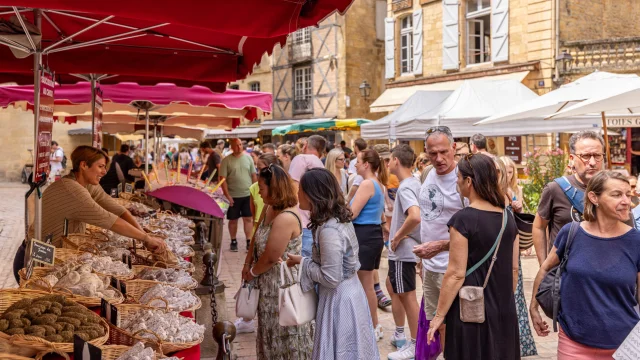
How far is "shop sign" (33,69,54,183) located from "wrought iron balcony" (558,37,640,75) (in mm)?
14968

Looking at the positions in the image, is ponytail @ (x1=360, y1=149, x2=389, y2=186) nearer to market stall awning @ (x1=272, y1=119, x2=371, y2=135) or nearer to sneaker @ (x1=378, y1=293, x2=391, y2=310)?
sneaker @ (x1=378, y1=293, x2=391, y2=310)

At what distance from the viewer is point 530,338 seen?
15.9ft

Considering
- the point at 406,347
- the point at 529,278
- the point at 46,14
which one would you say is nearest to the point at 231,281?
the point at 406,347

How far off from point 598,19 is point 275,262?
1773 centimetres

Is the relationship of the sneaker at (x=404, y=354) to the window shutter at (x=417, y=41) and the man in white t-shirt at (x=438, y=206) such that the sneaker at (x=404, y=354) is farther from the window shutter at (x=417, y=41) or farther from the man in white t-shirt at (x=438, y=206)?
the window shutter at (x=417, y=41)

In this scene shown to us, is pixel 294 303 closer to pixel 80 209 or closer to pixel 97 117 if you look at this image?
pixel 80 209

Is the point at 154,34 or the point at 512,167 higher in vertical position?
the point at 154,34

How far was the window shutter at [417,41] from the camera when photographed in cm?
2175

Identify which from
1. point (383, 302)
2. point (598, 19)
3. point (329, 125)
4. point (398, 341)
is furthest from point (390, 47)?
point (398, 341)

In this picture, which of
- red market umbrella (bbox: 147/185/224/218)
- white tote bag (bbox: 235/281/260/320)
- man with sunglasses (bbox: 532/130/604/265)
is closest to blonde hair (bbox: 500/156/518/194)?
man with sunglasses (bbox: 532/130/604/265)

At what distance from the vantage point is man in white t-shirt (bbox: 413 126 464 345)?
430cm

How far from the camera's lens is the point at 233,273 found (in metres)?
8.45

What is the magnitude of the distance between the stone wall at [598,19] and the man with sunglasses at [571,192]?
1464cm

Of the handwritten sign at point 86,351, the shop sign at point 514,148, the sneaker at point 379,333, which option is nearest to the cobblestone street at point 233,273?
the sneaker at point 379,333
